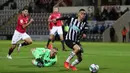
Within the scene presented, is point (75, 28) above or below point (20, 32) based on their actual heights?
above

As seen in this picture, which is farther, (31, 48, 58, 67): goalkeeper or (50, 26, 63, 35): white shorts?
(50, 26, 63, 35): white shorts

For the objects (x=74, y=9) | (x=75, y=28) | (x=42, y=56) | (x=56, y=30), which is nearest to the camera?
(x=75, y=28)

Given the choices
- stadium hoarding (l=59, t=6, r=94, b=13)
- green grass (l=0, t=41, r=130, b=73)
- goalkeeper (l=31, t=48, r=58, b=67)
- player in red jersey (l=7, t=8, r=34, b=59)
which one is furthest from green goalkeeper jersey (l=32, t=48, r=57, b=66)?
stadium hoarding (l=59, t=6, r=94, b=13)

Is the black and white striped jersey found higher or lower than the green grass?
higher

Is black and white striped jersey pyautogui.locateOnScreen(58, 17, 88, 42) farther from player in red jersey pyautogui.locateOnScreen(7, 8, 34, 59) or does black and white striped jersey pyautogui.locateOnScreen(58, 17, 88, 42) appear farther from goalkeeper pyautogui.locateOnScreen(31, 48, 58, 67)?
player in red jersey pyautogui.locateOnScreen(7, 8, 34, 59)

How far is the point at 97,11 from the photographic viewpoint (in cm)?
4947

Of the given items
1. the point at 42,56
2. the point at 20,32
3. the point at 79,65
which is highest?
the point at 20,32

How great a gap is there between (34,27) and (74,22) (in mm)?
38105

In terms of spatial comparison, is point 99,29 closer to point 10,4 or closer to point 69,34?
point 10,4

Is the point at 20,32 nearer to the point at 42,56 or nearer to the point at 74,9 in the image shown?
the point at 42,56

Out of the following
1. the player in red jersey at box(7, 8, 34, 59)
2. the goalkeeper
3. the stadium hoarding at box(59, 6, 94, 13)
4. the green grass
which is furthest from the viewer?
the stadium hoarding at box(59, 6, 94, 13)

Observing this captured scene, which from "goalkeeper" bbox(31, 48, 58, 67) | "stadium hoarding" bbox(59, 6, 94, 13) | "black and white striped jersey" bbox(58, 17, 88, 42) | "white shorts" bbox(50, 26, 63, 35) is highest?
"black and white striped jersey" bbox(58, 17, 88, 42)

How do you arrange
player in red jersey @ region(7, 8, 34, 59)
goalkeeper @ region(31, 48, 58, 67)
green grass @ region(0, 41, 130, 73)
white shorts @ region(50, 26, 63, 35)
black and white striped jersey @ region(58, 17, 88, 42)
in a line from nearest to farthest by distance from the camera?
green grass @ region(0, 41, 130, 73), black and white striped jersey @ region(58, 17, 88, 42), goalkeeper @ region(31, 48, 58, 67), player in red jersey @ region(7, 8, 34, 59), white shorts @ region(50, 26, 63, 35)

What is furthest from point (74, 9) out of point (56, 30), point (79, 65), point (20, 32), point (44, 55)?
point (44, 55)
